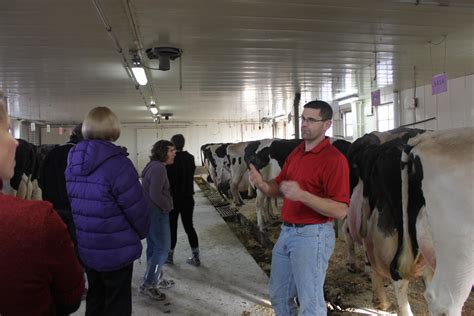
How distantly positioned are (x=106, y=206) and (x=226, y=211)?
6.97 metres

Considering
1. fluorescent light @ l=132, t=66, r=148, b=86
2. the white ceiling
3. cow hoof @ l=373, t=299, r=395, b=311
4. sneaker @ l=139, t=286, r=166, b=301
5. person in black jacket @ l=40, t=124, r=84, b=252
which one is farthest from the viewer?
fluorescent light @ l=132, t=66, r=148, b=86

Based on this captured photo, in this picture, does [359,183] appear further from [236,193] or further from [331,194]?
[236,193]

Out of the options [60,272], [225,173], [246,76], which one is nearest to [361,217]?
[60,272]

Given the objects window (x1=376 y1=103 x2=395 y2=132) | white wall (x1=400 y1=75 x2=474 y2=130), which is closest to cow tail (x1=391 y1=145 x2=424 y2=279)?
white wall (x1=400 y1=75 x2=474 y2=130)

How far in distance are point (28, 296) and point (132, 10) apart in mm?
4291

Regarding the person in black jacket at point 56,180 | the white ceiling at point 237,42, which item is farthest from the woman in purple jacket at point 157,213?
the white ceiling at point 237,42

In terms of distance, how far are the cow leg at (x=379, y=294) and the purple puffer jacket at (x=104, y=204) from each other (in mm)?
2401

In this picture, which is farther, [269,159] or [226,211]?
[226,211]

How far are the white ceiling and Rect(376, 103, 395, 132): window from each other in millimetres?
A: 2336

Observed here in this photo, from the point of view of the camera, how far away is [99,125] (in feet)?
8.16

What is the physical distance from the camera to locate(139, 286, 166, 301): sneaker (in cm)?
394

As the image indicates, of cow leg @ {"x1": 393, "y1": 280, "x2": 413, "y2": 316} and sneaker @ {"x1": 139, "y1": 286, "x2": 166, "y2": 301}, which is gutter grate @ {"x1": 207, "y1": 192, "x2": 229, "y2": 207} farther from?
cow leg @ {"x1": 393, "y1": 280, "x2": 413, "y2": 316}

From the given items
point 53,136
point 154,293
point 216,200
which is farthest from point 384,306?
point 53,136

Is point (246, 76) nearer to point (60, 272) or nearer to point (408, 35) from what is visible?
point (408, 35)
